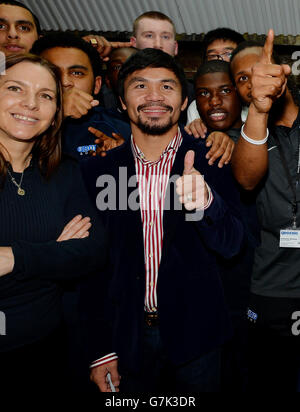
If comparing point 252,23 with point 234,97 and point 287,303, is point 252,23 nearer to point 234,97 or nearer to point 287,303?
point 234,97

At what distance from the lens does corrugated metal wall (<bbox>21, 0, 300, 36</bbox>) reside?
4.24 m

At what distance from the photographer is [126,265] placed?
1.79 m

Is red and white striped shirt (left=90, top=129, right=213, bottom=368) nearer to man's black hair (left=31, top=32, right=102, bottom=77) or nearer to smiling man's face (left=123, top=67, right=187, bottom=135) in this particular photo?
smiling man's face (left=123, top=67, right=187, bottom=135)

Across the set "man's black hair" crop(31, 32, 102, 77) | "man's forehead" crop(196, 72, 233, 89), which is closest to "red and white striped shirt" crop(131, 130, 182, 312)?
"man's forehead" crop(196, 72, 233, 89)

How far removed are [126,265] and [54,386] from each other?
587 mm

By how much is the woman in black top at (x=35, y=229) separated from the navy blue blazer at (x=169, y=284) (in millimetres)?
167

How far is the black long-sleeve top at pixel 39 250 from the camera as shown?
1.44 m

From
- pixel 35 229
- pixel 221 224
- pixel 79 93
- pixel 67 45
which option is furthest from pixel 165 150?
pixel 67 45

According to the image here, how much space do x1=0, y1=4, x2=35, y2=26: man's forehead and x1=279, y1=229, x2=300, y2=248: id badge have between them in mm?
2468

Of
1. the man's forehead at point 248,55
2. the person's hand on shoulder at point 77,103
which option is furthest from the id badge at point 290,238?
the person's hand on shoulder at point 77,103

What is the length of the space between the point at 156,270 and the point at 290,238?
0.63 m

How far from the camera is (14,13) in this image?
2.86 m

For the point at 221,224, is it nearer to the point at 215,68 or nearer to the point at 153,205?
the point at 153,205
